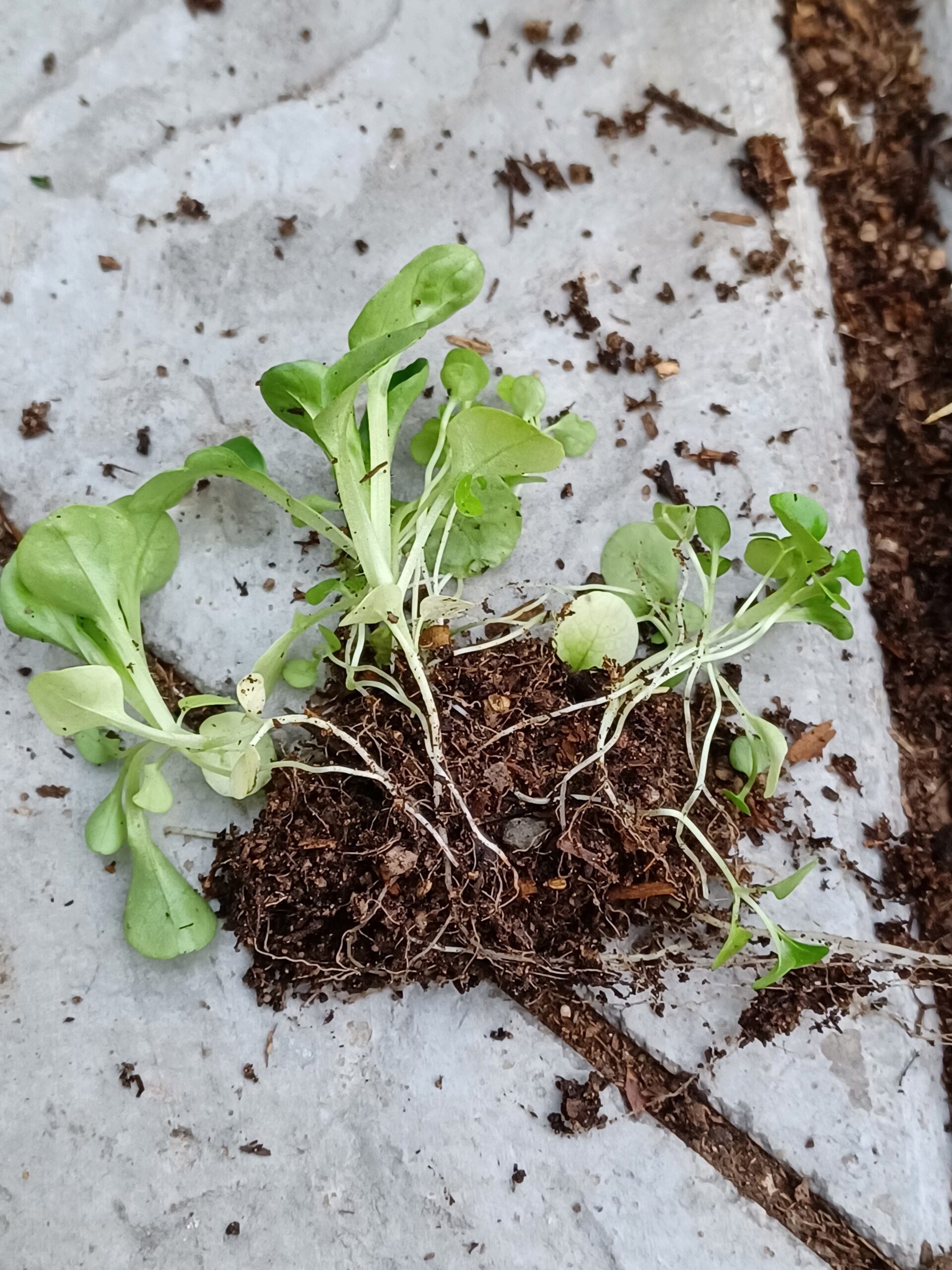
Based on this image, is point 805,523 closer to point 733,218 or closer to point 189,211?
point 733,218

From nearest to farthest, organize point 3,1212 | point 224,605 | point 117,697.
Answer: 1. point 117,697
2. point 3,1212
3. point 224,605

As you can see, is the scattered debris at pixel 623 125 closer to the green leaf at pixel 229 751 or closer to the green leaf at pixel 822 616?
the green leaf at pixel 822 616

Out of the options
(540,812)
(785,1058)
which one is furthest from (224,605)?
(785,1058)

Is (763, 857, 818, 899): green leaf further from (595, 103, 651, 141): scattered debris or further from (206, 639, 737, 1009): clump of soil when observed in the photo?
(595, 103, 651, 141): scattered debris

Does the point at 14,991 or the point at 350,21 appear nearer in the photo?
the point at 14,991

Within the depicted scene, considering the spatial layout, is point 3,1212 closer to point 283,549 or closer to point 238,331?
point 283,549
